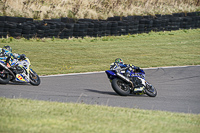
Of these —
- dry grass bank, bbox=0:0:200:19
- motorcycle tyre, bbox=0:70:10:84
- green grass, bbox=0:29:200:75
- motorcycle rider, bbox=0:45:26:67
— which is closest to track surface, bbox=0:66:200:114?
motorcycle tyre, bbox=0:70:10:84

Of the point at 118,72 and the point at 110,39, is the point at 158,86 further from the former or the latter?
the point at 110,39

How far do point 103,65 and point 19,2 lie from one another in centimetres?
982

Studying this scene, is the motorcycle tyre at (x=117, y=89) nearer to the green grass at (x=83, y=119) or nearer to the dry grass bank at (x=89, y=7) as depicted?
the green grass at (x=83, y=119)

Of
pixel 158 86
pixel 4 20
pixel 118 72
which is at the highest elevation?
pixel 4 20

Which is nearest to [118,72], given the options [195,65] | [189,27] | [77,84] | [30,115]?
[77,84]

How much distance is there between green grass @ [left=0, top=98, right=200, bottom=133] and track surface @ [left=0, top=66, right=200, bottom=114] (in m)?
1.43

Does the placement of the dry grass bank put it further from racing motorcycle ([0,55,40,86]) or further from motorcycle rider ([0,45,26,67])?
racing motorcycle ([0,55,40,86])

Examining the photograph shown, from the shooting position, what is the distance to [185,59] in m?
18.4

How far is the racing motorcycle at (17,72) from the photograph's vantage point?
10523mm

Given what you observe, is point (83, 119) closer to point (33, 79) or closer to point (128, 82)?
point (128, 82)

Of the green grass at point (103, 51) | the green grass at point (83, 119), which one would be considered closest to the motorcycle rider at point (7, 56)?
the green grass at point (103, 51)

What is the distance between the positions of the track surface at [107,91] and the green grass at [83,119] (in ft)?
4.69

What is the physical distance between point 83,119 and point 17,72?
5255 millimetres

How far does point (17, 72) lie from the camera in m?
10.8
